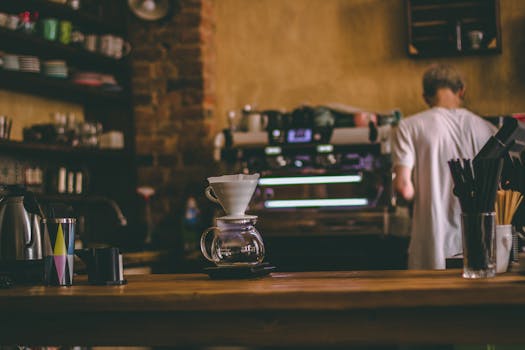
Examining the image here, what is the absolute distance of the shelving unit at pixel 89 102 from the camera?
14.7ft

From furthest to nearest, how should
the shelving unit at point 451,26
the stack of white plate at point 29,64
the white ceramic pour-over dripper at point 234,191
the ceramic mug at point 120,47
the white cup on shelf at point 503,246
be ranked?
the ceramic mug at point 120,47
the shelving unit at point 451,26
the stack of white plate at point 29,64
the white ceramic pour-over dripper at point 234,191
the white cup on shelf at point 503,246

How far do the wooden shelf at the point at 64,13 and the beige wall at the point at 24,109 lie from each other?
21.4 inches

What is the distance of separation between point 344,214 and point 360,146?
45 centimetres

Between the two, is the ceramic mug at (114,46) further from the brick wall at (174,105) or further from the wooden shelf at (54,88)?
the wooden shelf at (54,88)

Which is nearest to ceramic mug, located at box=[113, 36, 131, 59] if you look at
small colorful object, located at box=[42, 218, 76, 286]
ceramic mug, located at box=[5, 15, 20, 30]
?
ceramic mug, located at box=[5, 15, 20, 30]

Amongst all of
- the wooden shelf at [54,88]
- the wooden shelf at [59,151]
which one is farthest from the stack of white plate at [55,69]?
the wooden shelf at [59,151]

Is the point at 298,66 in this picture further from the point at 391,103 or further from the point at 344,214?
the point at 344,214

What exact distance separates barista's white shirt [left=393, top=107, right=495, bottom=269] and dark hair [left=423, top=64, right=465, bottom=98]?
0.46ft

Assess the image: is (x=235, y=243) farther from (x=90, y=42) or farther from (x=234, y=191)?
(x=90, y=42)

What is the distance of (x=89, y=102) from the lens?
5.33 metres

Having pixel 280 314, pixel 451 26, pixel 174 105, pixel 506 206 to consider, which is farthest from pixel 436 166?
pixel 174 105

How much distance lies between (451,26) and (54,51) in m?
2.67

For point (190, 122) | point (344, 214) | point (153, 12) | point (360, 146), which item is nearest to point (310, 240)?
point (344, 214)

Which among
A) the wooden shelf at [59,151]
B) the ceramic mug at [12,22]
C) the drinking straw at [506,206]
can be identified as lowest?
the drinking straw at [506,206]
